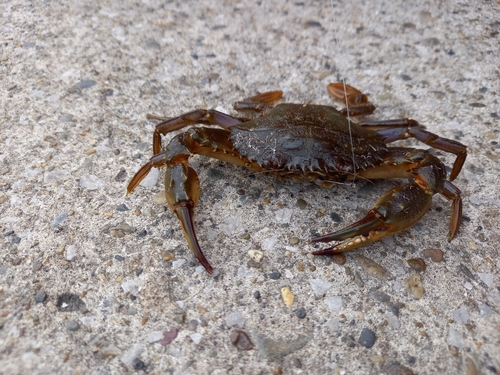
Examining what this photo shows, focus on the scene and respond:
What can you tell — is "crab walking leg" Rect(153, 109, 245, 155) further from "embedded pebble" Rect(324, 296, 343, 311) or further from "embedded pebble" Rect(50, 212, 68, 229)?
"embedded pebble" Rect(324, 296, 343, 311)

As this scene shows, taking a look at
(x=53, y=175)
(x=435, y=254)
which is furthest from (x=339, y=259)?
(x=53, y=175)

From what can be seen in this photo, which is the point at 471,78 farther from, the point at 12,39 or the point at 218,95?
the point at 12,39

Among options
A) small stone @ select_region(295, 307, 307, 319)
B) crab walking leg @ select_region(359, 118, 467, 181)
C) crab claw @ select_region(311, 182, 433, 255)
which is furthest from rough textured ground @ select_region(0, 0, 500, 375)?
crab walking leg @ select_region(359, 118, 467, 181)

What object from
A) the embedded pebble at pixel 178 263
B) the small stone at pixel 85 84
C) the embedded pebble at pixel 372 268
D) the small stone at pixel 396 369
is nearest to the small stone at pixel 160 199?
the embedded pebble at pixel 178 263

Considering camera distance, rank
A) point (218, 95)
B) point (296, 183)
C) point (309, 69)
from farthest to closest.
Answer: point (309, 69) → point (218, 95) → point (296, 183)

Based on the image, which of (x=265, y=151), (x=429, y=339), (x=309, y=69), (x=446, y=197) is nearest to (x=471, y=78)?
(x=309, y=69)
